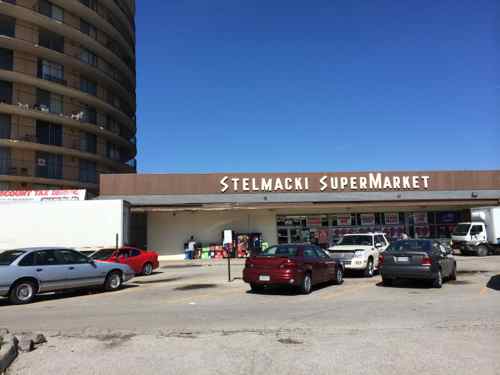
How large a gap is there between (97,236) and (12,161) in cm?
2295

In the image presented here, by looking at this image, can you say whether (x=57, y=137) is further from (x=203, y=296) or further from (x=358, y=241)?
(x=203, y=296)

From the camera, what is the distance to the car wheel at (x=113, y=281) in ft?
46.6

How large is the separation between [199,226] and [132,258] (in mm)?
10732

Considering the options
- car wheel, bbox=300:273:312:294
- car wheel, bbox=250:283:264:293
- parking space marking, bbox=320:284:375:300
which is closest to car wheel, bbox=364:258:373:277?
parking space marking, bbox=320:284:375:300

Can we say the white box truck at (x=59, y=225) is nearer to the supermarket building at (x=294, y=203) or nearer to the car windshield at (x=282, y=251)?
the supermarket building at (x=294, y=203)

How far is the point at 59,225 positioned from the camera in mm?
20594

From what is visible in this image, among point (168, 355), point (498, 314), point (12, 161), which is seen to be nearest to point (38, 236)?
point (168, 355)

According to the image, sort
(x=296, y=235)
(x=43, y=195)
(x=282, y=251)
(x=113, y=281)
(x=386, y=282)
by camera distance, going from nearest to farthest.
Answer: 1. (x=282, y=251)
2. (x=113, y=281)
3. (x=386, y=282)
4. (x=43, y=195)
5. (x=296, y=235)

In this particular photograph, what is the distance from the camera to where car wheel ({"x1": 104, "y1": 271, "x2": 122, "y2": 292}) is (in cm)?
1420

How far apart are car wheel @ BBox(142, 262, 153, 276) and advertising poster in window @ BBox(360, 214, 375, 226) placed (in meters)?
16.9

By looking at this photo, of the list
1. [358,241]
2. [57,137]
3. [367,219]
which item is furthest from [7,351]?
[57,137]

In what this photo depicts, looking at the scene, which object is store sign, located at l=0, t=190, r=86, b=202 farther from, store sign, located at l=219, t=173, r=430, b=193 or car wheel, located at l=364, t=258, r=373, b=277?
car wheel, located at l=364, t=258, r=373, b=277

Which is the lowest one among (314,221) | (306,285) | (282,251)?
(306,285)

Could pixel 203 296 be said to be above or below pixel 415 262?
below
